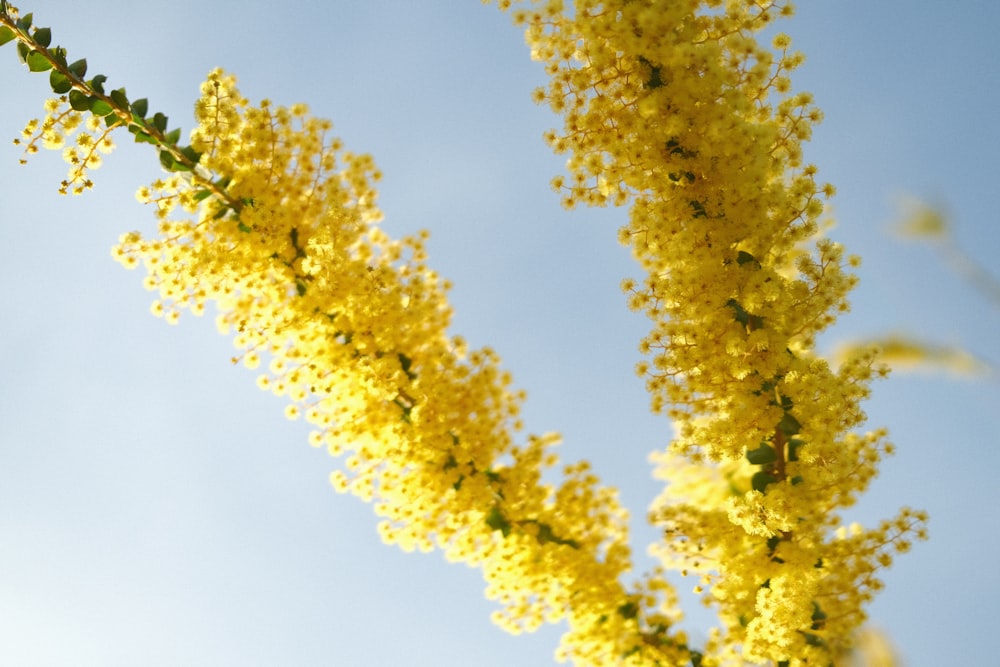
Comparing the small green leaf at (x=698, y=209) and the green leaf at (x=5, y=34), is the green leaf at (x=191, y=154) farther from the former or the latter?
the small green leaf at (x=698, y=209)

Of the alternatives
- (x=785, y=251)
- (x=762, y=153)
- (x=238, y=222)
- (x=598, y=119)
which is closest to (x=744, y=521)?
(x=785, y=251)

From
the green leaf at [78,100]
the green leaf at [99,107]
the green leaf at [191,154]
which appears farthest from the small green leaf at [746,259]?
the green leaf at [78,100]

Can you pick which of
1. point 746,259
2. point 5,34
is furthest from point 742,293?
point 5,34

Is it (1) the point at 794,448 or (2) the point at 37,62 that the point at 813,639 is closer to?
(1) the point at 794,448

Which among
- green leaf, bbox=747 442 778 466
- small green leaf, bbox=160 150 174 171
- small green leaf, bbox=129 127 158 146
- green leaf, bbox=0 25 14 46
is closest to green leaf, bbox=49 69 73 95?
green leaf, bbox=0 25 14 46

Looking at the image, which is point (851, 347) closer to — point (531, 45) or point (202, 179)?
point (531, 45)

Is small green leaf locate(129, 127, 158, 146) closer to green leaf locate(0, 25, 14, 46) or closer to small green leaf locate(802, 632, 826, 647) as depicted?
green leaf locate(0, 25, 14, 46)
